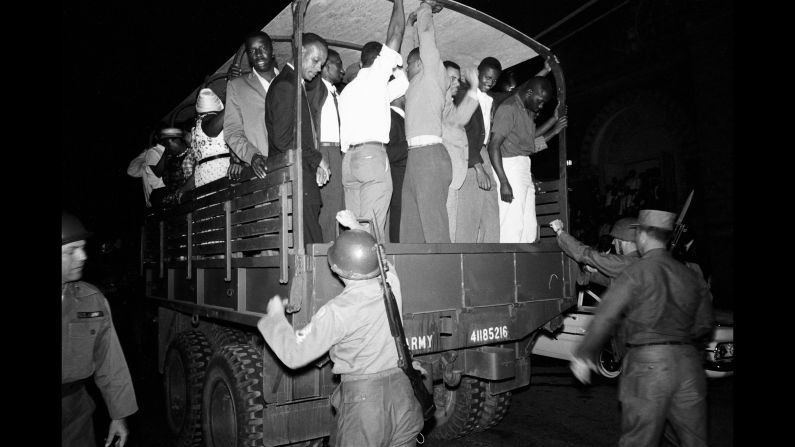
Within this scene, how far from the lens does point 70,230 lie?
2.71 meters

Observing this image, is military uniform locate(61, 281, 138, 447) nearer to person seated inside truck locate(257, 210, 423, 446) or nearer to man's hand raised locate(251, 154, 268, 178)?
person seated inside truck locate(257, 210, 423, 446)

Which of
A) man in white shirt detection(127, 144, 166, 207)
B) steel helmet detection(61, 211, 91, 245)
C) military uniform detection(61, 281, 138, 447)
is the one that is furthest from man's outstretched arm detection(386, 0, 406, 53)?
man in white shirt detection(127, 144, 166, 207)

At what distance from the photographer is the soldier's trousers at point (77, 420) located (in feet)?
8.53

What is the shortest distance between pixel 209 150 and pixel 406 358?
10.5 ft

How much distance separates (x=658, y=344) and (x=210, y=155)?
4192mm

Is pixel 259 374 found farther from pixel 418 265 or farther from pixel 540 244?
pixel 540 244

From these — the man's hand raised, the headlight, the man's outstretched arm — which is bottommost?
the headlight

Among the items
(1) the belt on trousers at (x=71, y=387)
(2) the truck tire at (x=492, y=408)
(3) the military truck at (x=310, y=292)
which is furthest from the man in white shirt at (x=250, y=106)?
(2) the truck tire at (x=492, y=408)

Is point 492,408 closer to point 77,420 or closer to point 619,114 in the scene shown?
point 77,420

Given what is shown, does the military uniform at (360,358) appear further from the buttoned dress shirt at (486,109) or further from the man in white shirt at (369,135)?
the buttoned dress shirt at (486,109)

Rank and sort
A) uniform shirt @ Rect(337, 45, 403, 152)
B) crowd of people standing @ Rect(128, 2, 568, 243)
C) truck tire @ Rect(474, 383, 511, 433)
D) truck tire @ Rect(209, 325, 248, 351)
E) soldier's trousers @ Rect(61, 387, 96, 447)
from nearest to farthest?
soldier's trousers @ Rect(61, 387, 96, 447) < crowd of people standing @ Rect(128, 2, 568, 243) < uniform shirt @ Rect(337, 45, 403, 152) < truck tire @ Rect(209, 325, 248, 351) < truck tire @ Rect(474, 383, 511, 433)

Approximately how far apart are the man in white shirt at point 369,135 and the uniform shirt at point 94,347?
1.95m

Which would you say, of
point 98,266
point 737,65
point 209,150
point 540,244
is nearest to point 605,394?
point 540,244

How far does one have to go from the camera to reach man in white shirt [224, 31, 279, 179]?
4.07 m
